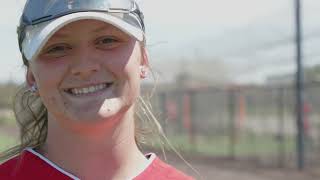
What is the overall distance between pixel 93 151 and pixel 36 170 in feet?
0.57

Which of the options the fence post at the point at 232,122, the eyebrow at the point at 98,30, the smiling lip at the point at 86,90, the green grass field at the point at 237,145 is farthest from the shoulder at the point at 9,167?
the fence post at the point at 232,122

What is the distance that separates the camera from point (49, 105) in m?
1.81

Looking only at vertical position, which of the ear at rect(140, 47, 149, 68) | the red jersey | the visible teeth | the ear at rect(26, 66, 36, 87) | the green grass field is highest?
the ear at rect(140, 47, 149, 68)

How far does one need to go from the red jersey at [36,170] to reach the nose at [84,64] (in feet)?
1.08

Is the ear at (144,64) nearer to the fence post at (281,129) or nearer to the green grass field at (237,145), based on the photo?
the green grass field at (237,145)

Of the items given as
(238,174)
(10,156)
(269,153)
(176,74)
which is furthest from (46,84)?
(176,74)

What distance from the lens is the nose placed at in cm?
175

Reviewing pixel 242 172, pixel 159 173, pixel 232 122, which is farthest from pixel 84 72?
pixel 232 122

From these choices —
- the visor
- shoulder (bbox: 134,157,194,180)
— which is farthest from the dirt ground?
the visor

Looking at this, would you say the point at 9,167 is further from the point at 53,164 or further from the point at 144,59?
the point at 144,59

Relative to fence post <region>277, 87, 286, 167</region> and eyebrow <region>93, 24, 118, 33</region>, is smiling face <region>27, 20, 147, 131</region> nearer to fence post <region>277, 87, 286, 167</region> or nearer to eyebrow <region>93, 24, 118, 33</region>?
eyebrow <region>93, 24, 118, 33</region>

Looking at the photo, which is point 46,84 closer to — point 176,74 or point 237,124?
point 237,124

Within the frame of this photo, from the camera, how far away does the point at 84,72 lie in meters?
1.75

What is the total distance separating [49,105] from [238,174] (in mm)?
10946
